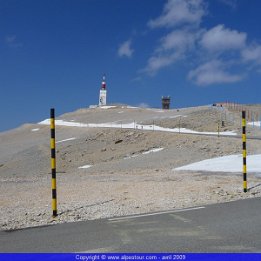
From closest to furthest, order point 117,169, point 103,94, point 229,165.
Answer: point 229,165 → point 117,169 → point 103,94

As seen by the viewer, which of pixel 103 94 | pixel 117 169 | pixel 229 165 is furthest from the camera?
pixel 103 94

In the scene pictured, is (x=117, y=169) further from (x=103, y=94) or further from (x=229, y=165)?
(x=103, y=94)

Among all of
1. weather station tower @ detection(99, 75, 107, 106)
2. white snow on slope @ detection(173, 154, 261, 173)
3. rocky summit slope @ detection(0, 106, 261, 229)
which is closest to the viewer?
rocky summit slope @ detection(0, 106, 261, 229)

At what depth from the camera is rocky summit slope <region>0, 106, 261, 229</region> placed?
1079cm

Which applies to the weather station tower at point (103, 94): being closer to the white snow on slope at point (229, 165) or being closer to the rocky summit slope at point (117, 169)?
the rocky summit slope at point (117, 169)

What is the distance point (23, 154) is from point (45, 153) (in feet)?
10.2

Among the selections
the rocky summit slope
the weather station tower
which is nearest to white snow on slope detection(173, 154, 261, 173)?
the rocky summit slope

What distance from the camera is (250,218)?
8.45m

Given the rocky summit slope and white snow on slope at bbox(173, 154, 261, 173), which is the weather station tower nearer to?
the rocky summit slope

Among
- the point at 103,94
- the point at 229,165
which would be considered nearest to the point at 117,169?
the point at 229,165

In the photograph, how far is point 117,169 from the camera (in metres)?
26.2
